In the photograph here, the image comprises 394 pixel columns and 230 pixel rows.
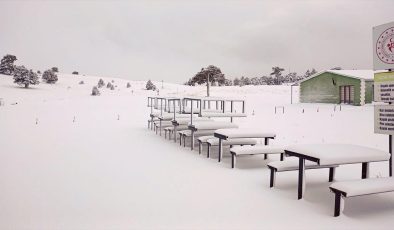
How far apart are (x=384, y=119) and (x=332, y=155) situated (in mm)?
1752

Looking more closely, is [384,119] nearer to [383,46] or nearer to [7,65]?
[383,46]

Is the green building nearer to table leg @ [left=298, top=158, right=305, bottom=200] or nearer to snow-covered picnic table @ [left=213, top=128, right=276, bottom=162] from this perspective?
snow-covered picnic table @ [left=213, top=128, right=276, bottom=162]

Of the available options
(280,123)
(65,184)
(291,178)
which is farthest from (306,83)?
(65,184)

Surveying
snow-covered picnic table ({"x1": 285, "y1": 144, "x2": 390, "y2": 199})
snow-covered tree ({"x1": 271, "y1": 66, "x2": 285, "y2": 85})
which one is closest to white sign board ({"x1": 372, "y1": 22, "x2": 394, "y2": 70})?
snow-covered picnic table ({"x1": 285, "y1": 144, "x2": 390, "y2": 199})

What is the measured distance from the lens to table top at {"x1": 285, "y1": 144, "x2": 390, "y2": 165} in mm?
4986

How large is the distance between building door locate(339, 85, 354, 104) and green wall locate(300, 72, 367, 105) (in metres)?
0.32

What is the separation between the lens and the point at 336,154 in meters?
5.17

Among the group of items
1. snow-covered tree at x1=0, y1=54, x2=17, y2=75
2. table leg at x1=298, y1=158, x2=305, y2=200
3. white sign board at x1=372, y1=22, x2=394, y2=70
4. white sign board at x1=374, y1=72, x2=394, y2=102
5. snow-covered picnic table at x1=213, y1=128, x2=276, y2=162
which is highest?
snow-covered tree at x1=0, y1=54, x2=17, y2=75

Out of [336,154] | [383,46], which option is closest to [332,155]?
[336,154]

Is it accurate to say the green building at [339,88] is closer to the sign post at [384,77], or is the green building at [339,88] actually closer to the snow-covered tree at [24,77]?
the sign post at [384,77]

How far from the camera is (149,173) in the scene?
281 inches

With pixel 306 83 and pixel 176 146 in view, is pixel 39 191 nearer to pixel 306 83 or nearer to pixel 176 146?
pixel 176 146

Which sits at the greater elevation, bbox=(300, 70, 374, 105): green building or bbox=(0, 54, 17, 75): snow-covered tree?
bbox=(0, 54, 17, 75): snow-covered tree

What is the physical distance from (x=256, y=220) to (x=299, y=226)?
56 cm
